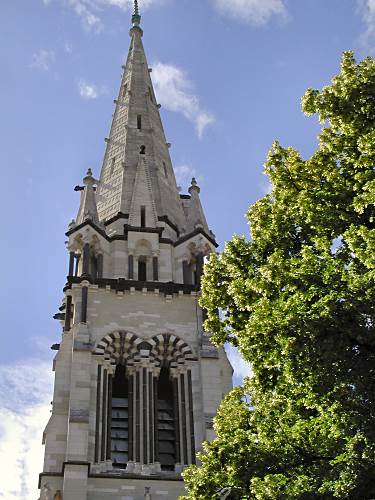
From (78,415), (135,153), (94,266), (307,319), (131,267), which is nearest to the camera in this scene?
(307,319)

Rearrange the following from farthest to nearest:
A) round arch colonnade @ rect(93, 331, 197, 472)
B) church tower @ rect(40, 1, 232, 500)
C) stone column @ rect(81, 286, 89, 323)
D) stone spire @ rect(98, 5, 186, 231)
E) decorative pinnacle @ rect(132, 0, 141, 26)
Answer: decorative pinnacle @ rect(132, 0, 141, 26) → stone spire @ rect(98, 5, 186, 231) → stone column @ rect(81, 286, 89, 323) → round arch colonnade @ rect(93, 331, 197, 472) → church tower @ rect(40, 1, 232, 500)

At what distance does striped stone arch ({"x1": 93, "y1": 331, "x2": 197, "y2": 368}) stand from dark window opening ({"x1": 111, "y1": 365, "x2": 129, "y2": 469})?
540 millimetres

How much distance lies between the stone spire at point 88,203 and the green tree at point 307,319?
723 inches

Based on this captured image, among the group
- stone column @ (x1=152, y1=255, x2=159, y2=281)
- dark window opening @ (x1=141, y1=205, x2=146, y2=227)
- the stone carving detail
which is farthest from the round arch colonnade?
dark window opening @ (x1=141, y1=205, x2=146, y2=227)

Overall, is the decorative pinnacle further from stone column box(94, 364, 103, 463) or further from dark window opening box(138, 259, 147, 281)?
stone column box(94, 364, 103, 463)

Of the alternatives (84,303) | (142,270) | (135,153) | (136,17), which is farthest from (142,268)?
(136,17)

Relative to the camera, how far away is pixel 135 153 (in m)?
40.2

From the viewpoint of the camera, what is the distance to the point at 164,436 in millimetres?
28734

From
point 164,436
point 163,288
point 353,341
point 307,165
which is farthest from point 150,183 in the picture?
point 353,341

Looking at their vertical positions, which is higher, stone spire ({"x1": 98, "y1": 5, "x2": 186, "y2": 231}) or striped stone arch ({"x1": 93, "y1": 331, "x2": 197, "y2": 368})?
stone spire ({"x1": 98, "y1": 5, "x2": 186, "y2": 231})

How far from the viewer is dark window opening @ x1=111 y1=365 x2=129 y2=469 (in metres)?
27.7

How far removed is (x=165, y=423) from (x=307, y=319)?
1616 centimetres

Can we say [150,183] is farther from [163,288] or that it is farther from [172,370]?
[172,370]

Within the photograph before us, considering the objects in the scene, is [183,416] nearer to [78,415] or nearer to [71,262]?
[78,415]
